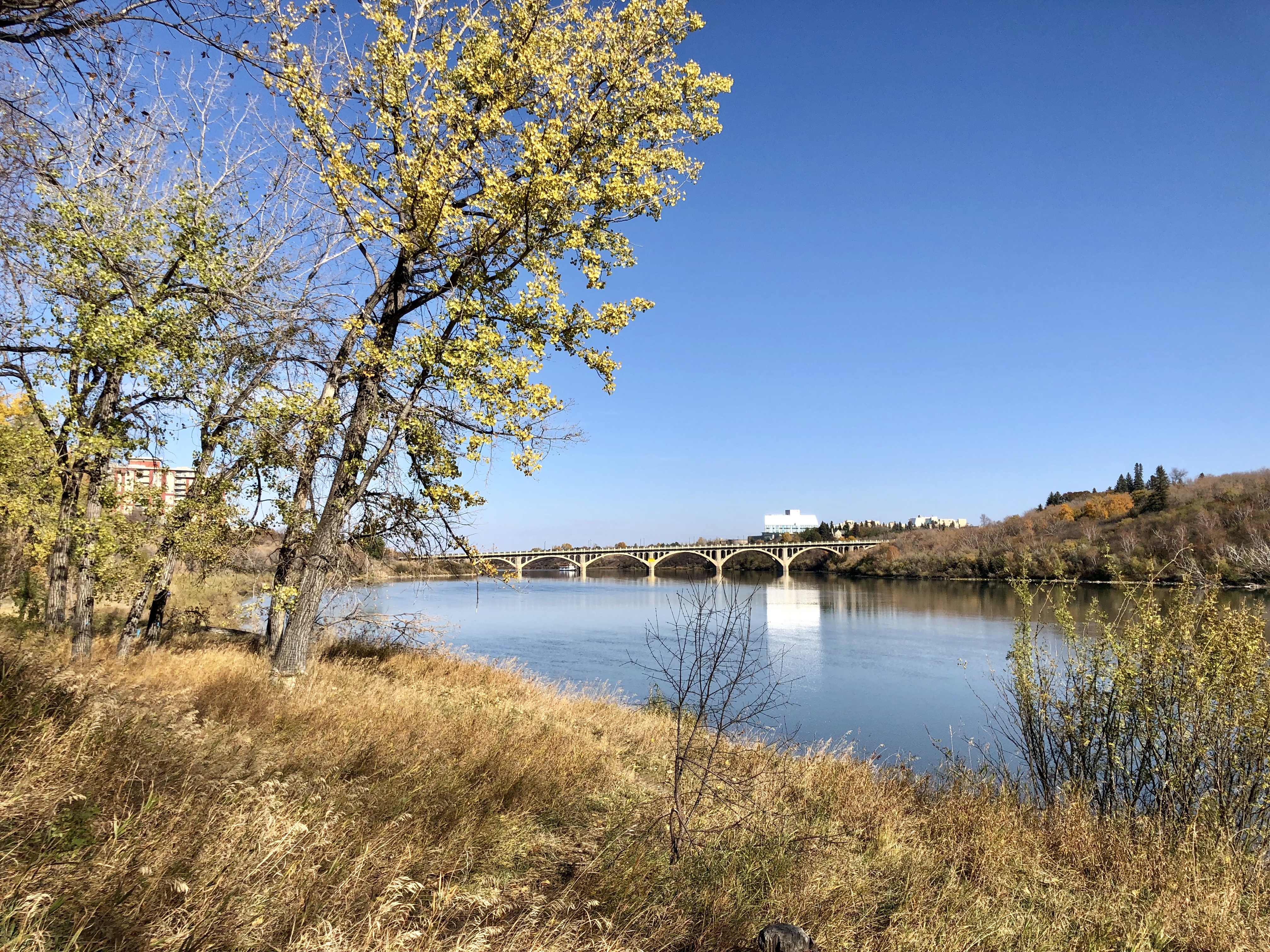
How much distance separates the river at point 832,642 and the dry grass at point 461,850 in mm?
2105

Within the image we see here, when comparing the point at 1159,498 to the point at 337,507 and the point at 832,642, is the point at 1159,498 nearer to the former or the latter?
the point at 832,642

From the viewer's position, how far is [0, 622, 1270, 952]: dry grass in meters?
2.77

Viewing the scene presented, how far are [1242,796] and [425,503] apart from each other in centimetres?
1015

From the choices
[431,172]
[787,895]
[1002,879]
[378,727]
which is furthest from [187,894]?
[431,172]

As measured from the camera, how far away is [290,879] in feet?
9.72

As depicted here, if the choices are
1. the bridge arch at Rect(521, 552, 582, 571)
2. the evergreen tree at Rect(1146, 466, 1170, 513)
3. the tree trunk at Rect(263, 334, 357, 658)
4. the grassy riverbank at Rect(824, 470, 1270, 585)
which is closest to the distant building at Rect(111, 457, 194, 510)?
the tree trunk at Rect(263, 334, 357, 658)

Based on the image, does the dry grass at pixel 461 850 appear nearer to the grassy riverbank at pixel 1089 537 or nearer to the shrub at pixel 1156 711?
the shrub at pixel 1156 711

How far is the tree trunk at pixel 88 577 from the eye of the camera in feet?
29.5

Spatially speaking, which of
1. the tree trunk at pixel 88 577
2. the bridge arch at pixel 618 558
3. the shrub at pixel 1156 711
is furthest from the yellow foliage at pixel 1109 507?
the tree trunk at pixel 88 577

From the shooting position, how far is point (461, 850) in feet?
13.8

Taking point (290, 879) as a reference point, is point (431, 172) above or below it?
above

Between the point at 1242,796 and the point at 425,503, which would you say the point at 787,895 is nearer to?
the point at 1242,796

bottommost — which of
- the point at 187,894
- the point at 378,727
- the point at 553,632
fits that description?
the point at 553,632

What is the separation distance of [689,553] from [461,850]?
6957 centimetres
